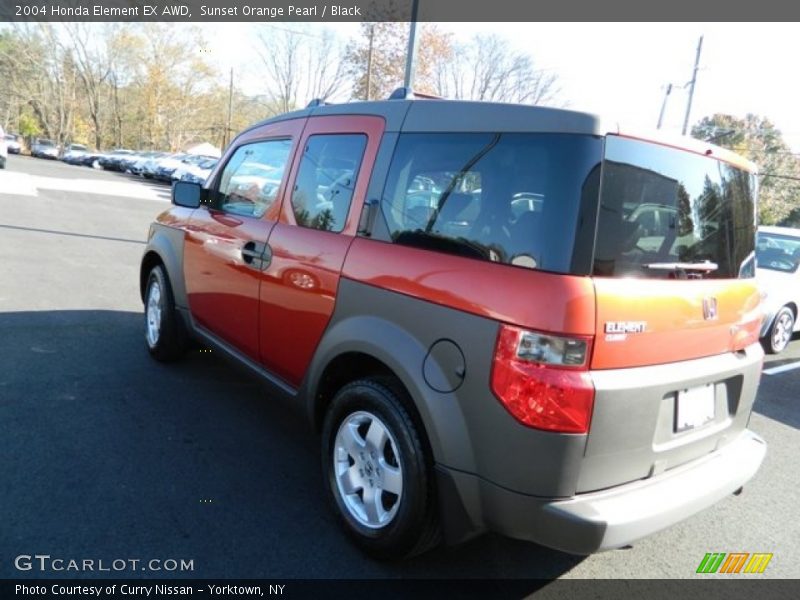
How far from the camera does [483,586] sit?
7.95 feet

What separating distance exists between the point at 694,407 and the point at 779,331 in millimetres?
6002

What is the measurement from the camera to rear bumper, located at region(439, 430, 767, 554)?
1925mm

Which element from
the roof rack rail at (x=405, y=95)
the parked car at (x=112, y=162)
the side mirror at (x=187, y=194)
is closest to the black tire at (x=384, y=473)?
the roof rack rail at (x=405, y=95)

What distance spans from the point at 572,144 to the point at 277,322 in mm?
1841

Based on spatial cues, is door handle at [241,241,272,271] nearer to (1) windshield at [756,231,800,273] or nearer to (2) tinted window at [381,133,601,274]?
(2) tinted window at [381,133,601,274]

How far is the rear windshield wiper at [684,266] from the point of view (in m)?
2.10

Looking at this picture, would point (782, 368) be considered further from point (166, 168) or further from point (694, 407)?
point (166, 168)

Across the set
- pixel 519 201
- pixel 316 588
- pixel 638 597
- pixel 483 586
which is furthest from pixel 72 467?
pixel 638 597

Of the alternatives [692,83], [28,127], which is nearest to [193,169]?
[692,83]

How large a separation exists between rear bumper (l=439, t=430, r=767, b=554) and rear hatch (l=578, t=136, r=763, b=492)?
0.06 m

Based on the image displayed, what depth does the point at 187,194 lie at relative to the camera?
3.98m

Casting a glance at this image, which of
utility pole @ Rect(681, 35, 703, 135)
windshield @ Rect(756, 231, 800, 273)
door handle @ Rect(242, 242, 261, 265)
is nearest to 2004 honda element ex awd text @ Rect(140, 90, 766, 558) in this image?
door handle @ Rect(242, 242, 261, 265)

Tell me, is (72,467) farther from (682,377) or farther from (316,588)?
(682,377)

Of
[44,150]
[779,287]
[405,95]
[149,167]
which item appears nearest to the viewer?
[405,95]
